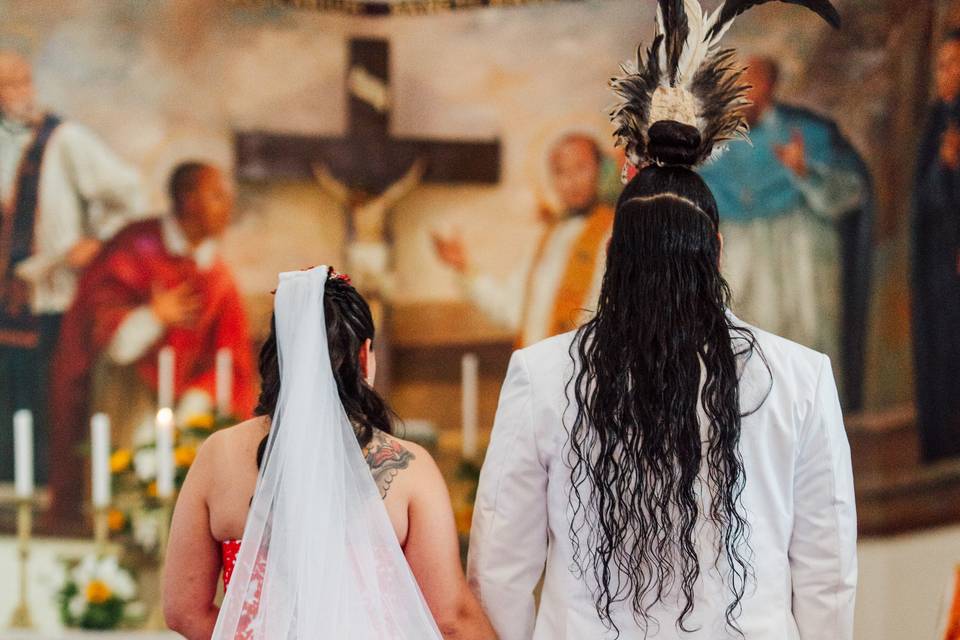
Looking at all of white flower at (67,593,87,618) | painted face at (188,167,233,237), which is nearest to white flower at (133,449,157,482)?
white flower at (67,593,87,618)

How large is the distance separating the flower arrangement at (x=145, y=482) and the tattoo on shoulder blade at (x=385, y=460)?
2.19m

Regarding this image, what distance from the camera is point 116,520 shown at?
5090 millimetres

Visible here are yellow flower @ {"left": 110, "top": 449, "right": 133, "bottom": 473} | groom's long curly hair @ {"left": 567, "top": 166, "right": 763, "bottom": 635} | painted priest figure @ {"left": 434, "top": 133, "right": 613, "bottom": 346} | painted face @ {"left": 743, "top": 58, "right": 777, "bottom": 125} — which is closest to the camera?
groom's long curly hair @ {"left": 567, "top": 166, "right": 763, "bottom": 635}

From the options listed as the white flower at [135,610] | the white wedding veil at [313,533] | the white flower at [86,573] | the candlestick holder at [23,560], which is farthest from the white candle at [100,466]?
the white wedding veil at [313,533]

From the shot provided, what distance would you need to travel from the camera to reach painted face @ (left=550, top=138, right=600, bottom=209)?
20.3 ft

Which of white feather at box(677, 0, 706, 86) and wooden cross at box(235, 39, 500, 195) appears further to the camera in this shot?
wooden cross at box(235, 39, 500, 195)

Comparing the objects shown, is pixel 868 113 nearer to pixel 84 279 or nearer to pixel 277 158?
pixel 277 158

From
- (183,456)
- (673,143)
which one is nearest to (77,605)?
(183,456)

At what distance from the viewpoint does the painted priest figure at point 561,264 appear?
6.17 meters

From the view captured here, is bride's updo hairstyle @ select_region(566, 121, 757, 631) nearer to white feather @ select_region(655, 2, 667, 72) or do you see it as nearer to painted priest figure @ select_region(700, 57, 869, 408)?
white feather @ select_region(655, 2, 667, 72)

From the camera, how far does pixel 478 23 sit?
244 inches

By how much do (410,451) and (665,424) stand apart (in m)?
0.58

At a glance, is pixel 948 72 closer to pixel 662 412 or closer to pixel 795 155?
pixel 795 155

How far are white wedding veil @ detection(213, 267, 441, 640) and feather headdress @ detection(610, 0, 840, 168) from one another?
0.78 meters
